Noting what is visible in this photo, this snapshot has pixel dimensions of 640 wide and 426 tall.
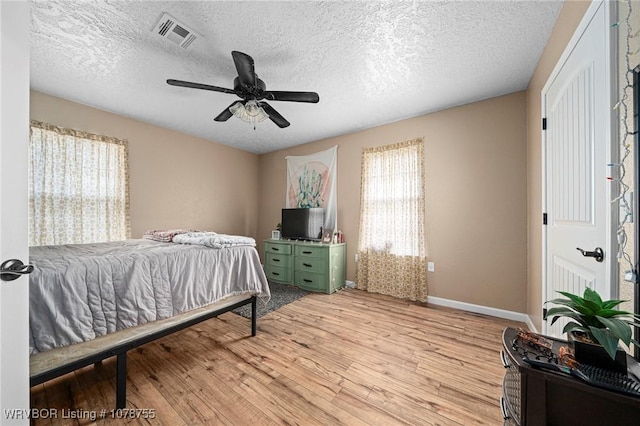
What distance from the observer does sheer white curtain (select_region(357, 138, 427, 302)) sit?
119 inches

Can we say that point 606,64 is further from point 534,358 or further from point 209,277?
point 209,277

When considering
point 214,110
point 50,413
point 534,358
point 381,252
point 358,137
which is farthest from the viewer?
point 358,137

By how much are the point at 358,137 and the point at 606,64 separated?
8.98ft

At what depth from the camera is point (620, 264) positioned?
933mm

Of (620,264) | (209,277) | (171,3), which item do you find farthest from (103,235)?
(620,264)

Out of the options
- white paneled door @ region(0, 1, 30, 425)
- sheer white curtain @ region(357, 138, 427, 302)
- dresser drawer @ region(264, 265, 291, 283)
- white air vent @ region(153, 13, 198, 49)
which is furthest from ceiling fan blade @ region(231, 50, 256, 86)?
dresser drawer @ region(264, 265, 291, 283)

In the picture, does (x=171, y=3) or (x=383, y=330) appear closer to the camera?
(x=171, y=3)

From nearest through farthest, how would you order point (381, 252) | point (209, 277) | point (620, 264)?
point (620, 264)
point (209, 277)
point (381, 252)

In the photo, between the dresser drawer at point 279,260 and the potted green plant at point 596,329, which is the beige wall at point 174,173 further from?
the potted green plant at point 596,329

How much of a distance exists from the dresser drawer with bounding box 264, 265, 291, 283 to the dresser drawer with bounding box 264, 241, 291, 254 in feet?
0.92

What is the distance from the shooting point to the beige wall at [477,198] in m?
2.46

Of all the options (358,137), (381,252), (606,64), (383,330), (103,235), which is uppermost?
(358,137)

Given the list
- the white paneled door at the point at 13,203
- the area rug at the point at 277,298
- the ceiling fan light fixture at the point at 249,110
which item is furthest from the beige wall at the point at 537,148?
the white paneled door at the point at 13,203

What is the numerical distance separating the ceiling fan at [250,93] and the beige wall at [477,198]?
1.89 m
